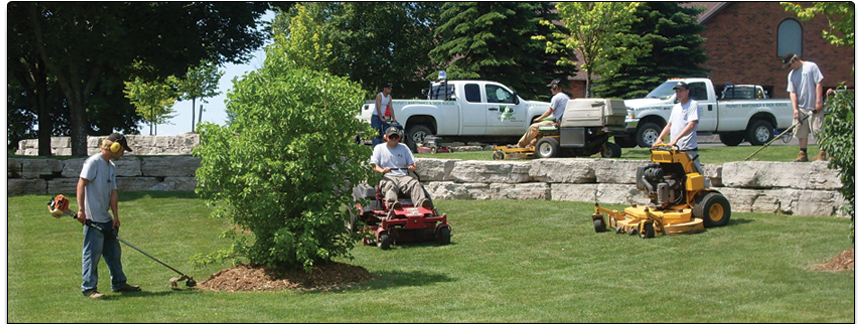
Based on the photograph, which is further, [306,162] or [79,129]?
[79,129]

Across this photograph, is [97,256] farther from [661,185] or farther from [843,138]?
[843,138]

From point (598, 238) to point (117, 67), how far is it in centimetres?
1318

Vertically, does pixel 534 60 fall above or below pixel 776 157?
above

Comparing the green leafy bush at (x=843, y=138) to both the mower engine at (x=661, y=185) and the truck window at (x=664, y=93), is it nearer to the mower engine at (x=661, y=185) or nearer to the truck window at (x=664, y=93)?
the mower engine at (x=661, y=185)

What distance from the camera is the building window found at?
30.9 metres

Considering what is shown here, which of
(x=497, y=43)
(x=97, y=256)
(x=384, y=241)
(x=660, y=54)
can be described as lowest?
(x=384, y=241)

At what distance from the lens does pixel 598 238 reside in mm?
9383

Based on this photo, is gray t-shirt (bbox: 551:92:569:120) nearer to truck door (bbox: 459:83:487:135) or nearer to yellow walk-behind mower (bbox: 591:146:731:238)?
truck door (bbox: 459:83:487:135)

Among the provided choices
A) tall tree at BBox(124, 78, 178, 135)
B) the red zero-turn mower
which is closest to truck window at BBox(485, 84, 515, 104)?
the red zero-turn mower

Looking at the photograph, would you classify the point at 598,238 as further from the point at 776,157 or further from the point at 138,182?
the point at 138,182

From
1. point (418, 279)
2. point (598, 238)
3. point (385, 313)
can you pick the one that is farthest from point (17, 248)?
point (598, 238)

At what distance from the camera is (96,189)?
7355 mm

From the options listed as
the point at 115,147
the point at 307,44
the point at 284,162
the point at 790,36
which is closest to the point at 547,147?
the point at 284,162

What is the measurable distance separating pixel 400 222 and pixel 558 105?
642 cm
